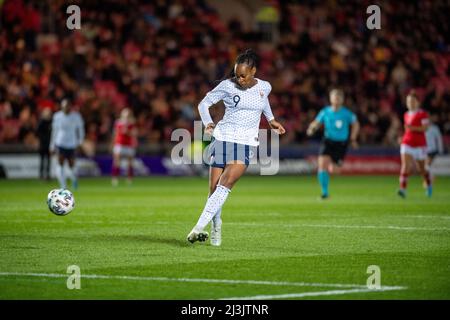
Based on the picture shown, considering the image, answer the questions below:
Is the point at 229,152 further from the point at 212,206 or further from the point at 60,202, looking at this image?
the point at 60,202

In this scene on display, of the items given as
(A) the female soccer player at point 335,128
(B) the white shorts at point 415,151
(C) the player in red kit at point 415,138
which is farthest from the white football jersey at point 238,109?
(B) the white shorts at point 415,151

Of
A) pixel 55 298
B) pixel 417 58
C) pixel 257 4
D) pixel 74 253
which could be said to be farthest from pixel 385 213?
pixel 257 4

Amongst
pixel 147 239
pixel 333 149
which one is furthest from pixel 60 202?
pixel 333 149

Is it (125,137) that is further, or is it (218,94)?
(125,137)

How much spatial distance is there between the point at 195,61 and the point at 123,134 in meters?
6.53

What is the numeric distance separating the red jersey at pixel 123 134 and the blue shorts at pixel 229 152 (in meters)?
20.4

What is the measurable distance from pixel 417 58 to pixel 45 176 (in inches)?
666

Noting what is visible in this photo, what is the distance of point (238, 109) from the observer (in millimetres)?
13070

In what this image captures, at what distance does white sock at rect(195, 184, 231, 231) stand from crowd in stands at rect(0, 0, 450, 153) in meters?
21.8

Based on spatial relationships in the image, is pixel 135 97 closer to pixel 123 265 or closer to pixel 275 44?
pixel 275 44

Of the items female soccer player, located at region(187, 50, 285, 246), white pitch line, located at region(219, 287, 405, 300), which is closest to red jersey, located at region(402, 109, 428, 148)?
female soccer player, located at region(187, 50, 285, 246)

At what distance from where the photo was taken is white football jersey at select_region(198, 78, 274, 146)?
513 inches

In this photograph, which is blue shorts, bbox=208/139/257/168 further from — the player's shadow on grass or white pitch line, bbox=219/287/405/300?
white pitch line, bbox=219/287/405/300

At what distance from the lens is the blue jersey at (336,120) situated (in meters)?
24.4
